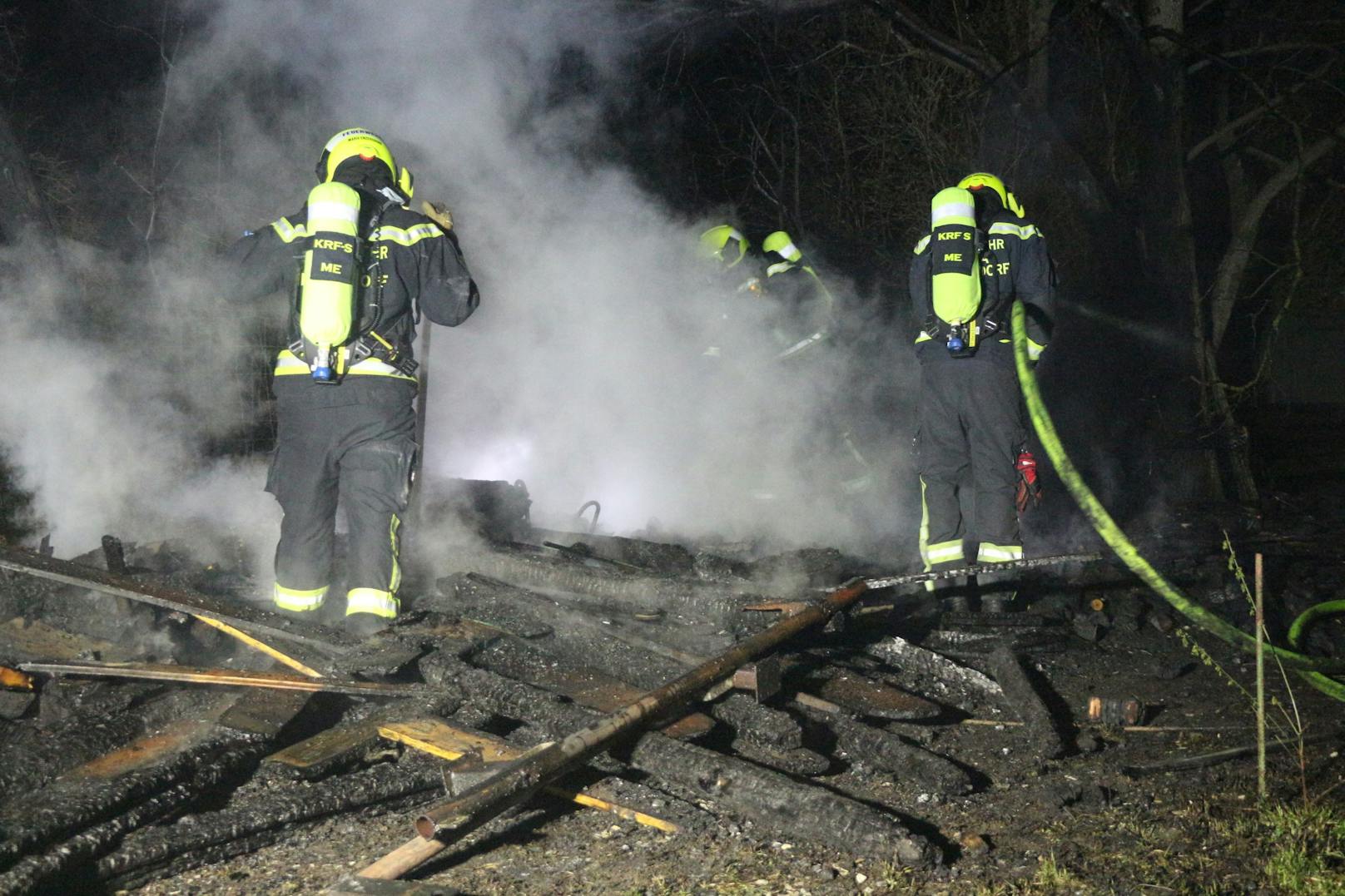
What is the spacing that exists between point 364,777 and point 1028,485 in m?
3.47

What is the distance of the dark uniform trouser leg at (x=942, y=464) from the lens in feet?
17.0

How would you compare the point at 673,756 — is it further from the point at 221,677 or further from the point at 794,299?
the point at 794,299

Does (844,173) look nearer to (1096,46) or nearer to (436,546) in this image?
(1096,46)

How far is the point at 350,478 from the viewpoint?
4.16 m

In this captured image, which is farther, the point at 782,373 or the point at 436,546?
the point at 782,373

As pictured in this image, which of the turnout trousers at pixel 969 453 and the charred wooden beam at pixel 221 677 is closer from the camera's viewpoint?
the charred wooden beam at pixel 221 677

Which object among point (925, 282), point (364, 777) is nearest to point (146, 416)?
point (364, 777)

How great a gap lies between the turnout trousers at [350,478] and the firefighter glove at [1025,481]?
9.53 ft

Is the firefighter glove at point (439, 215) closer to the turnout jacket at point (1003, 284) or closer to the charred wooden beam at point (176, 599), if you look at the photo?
the charred wooden beam at point (176, 599)

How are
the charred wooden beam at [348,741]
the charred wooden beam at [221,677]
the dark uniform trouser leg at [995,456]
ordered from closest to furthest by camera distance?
the charred wooden beam at [348,741] < the charred wooden beam at [221,677] < the dark uniform trouser leg at [995,456]

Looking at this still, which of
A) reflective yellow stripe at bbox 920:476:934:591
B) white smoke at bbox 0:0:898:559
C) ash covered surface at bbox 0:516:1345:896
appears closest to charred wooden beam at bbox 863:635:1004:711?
ash covered surface at bbox 0:516:1345:896

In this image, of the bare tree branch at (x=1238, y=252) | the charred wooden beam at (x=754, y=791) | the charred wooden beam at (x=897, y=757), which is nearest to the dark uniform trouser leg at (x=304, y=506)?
the charred wooden beam at (x=754, y=791)

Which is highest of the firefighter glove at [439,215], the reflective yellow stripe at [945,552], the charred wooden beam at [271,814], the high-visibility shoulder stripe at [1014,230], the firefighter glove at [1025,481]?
the high-visibility shoulder stripe at [1014,230]

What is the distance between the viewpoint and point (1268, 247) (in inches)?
469
